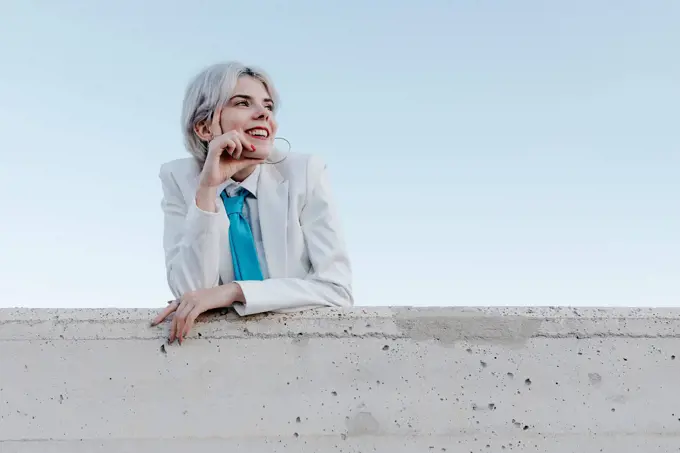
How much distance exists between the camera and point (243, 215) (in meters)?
2.54

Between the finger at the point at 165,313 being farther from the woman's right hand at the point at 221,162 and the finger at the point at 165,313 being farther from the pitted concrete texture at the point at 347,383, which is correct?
the woman's right hand at the point at 221,162

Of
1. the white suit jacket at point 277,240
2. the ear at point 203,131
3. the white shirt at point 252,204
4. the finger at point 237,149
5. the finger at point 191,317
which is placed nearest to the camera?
the finger at point 191,317

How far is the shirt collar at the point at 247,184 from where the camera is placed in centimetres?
256

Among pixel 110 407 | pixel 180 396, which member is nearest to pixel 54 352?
pixel 110 407

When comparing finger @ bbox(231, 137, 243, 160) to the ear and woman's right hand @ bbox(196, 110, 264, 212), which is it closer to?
woman's right hand @ bbox(196, 110, 264, 212)

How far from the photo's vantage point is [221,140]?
2.39 meters

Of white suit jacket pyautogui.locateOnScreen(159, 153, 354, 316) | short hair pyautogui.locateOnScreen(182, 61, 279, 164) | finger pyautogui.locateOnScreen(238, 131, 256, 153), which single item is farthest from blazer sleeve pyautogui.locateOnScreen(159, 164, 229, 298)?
short hair pyautogui.locateOnScreen(182, 61, 279, 164)

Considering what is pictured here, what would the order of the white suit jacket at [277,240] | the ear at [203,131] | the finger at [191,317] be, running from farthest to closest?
1. the ear at [203,131]
2. the white suit jacket at [277,240]
3. the finger at [191,317]

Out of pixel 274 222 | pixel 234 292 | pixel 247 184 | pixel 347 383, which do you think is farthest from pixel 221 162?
pixel 347 383

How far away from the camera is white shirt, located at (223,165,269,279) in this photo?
2.52 metres

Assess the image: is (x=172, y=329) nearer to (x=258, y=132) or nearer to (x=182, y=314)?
(x=182, y=314)

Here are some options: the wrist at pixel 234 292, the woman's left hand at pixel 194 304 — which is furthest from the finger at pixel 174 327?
the wrist at pixel 234 292

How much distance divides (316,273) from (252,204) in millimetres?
339

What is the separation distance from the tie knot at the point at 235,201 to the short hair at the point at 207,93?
21 cm
